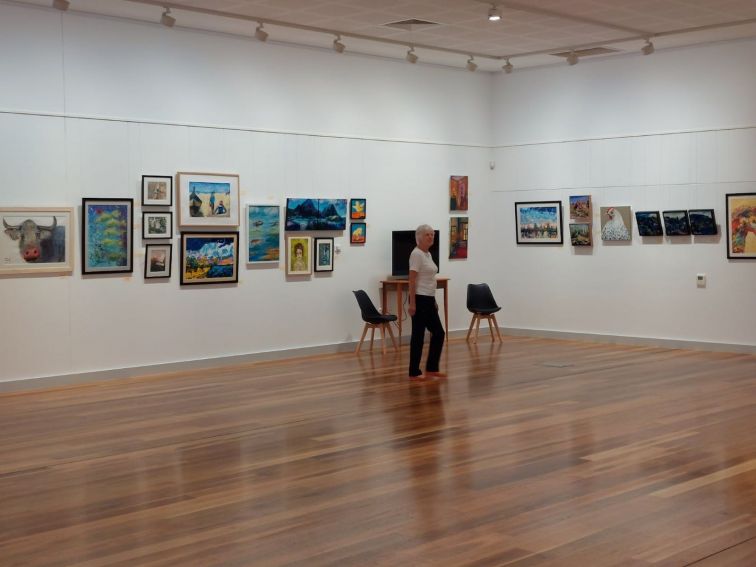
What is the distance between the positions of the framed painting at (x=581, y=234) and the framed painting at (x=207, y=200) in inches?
224

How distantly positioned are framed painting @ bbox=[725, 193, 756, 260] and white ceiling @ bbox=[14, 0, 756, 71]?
7.57 feet

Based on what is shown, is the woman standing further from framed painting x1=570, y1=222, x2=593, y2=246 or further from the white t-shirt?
framed painting x1=570, y1=222, x2=593, y2=246

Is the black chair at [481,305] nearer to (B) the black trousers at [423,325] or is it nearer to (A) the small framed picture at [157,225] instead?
(B) the black trousers at [423,325]

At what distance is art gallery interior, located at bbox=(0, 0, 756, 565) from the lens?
1203 centimetres

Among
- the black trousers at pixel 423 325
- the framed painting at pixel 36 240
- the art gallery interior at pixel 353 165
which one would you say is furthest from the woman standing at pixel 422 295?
the framed painting at pixel 36 240

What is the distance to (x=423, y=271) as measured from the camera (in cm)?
1183

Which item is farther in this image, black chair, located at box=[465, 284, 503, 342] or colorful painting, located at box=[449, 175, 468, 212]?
colorful painting, located at box=[449, 175, 468, 212]

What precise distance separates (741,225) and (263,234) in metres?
6.81

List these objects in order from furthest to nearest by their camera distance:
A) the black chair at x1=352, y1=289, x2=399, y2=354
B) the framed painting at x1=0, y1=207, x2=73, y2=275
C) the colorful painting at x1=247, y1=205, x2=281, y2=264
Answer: the black chair at x1=352, y1=289, x2=399, y2=354 < the colorful painting at x1=247, y1=205, x2=281, y2=264 < the framed painting at x1=0, y1=207, x2=73, y2=275

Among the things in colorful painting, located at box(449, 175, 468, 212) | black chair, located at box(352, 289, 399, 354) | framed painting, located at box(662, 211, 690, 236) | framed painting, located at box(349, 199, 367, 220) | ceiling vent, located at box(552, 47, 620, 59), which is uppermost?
ceiling vent, located at box(552, 47, 620, 59)

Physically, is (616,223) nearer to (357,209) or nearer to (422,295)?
(357,209)

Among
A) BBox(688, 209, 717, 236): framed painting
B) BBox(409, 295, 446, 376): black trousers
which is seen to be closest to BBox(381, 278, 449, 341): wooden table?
BBox(409, 295, 446, 376): black trousers

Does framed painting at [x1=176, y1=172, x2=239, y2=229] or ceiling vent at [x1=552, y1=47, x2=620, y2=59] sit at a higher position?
ceiling vent at [x1=552, y1=47, x2=620, y2=59]

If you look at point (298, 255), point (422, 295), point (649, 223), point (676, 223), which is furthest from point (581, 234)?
point (422, 295)
